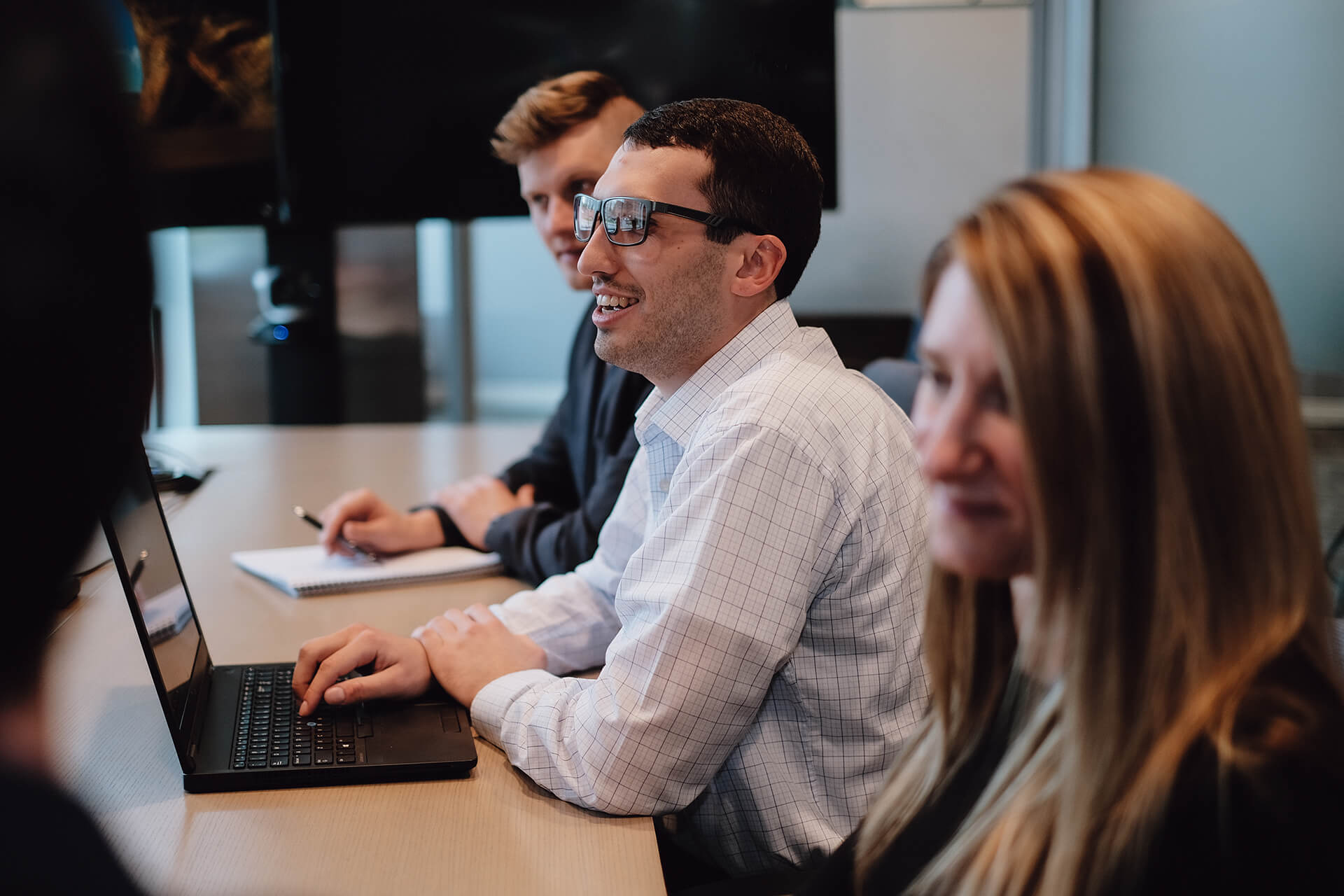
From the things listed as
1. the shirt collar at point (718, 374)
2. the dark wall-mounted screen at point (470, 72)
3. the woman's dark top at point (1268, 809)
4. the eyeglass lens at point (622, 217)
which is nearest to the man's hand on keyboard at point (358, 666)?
the shirt collar at point (718, 374)

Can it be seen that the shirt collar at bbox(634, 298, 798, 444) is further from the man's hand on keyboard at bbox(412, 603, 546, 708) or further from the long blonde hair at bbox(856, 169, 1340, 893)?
the long blonde hair at bbox(856, 169, 1340, 893)

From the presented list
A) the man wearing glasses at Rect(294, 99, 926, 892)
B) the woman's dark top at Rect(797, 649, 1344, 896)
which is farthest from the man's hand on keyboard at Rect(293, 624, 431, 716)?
the woman's dark top at Rect(797, 649, 1344, 896)

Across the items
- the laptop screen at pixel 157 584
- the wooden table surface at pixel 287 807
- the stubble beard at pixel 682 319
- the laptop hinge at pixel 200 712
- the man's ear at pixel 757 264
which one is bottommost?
the wooden table surface at pixel 287 807

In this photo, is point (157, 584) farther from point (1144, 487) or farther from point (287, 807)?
point (1144, 487)

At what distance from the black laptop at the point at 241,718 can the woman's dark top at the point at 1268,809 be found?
25.0 inches

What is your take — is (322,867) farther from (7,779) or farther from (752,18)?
(752,18)

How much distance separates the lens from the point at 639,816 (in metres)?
0.98

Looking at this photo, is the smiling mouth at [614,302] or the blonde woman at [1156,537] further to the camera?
the smiling mouth at [614,302]

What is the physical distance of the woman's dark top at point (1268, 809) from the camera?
1.74 ft

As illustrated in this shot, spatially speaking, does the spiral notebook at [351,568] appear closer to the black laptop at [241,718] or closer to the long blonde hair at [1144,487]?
the black laptop at [241,718]

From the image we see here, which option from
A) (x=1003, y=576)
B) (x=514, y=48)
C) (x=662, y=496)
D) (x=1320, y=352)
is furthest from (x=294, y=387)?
(x=1003, y=576)

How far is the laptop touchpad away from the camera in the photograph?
1.04m

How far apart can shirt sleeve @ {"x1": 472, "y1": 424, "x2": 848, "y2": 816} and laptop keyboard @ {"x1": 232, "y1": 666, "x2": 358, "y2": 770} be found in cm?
16

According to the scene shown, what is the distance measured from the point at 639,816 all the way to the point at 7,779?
64 centimetres
